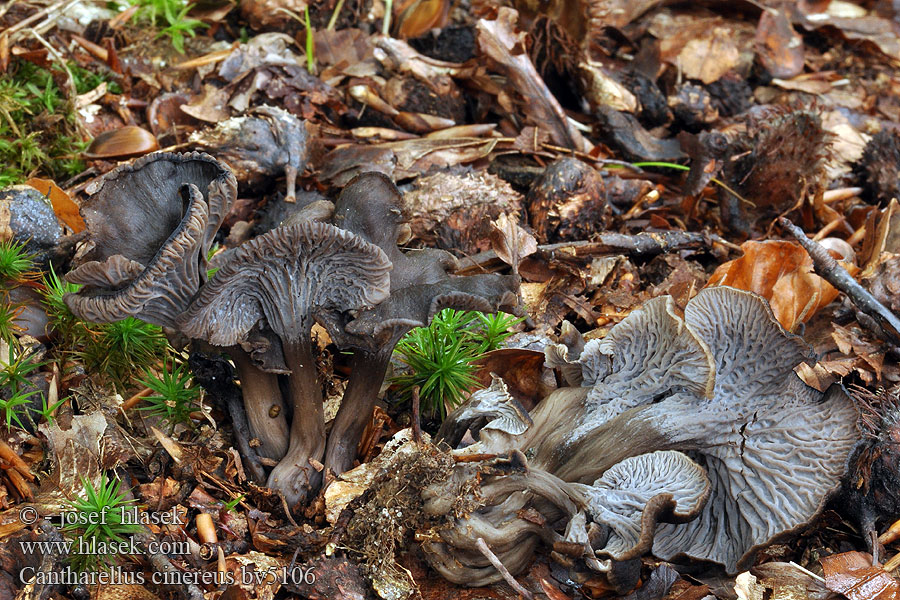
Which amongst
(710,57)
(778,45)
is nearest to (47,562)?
(710,57)

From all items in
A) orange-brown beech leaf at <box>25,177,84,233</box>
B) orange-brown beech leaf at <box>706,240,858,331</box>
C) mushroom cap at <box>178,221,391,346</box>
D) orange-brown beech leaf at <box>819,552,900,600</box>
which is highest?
mushroom cap at <box>178,221,391,346</box>

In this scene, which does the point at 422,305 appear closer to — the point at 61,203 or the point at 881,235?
the point at 61,203

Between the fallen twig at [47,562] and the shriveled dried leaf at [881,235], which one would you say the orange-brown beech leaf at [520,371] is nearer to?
the fallen twig at [47,562]

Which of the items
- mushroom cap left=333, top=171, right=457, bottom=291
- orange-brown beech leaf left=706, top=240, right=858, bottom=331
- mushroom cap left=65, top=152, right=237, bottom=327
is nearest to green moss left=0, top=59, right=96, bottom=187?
mushroom cap left=65, top=152, right=237, bottom=327

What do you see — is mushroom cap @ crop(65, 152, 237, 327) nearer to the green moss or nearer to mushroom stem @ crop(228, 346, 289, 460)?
mushroom stem @ crop(228, 346, 289, 460)

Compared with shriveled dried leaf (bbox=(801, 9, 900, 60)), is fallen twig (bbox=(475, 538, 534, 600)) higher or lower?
lower
